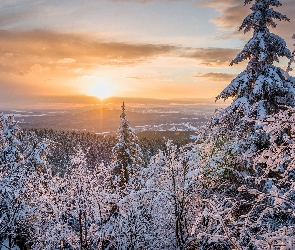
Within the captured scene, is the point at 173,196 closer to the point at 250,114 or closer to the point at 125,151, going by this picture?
the point at 250,114

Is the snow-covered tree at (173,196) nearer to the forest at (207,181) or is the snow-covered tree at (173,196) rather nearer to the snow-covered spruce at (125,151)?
the forest at (207,181)

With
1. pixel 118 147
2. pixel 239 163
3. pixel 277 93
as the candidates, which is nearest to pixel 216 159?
pixel 239 163

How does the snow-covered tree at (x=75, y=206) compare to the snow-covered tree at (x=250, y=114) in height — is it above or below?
below

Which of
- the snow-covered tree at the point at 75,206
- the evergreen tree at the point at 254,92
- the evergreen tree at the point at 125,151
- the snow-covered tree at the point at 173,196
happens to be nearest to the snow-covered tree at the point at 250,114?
the evergreen tree at the point at 254,92

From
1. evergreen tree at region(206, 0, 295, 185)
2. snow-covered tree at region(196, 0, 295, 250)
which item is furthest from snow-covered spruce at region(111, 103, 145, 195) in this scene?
evergreen tree at region(206, 0, 295, 185)

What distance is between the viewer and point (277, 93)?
10.5 metres

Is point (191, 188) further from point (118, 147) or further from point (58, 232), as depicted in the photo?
point (118, 147)

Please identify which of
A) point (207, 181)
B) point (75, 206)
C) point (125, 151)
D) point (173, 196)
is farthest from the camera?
point (125, 151)

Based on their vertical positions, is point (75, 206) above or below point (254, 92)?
below

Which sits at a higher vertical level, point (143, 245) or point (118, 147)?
point (118, 147)

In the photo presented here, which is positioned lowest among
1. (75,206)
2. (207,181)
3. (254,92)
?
(75,206)

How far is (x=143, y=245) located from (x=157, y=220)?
1.70 m

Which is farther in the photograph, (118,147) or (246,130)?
(118,147)

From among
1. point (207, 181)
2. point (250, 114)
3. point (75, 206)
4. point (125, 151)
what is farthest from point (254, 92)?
point (125, 151)
